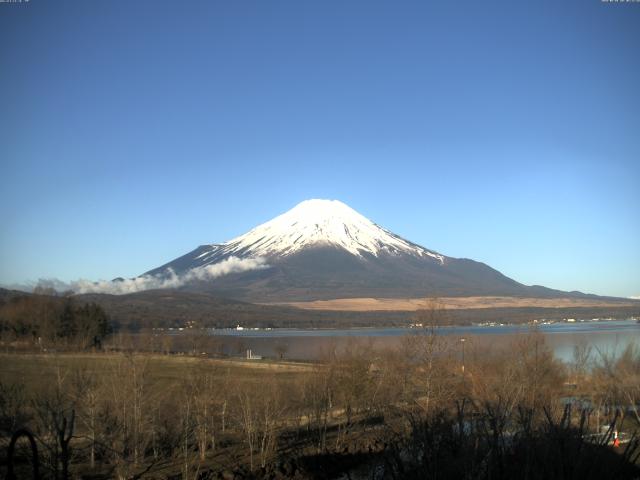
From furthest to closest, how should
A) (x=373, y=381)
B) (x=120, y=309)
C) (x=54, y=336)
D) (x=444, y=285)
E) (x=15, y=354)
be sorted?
(x=444, y=285) < (x=120, y=309) < (x=54, y=336) < (x=15, y=354) < (x=373, y=381)

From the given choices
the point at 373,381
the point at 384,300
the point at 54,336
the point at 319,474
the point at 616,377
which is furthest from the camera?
the point at 384,300

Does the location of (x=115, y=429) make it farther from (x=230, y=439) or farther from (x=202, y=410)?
(x=230, y=439)

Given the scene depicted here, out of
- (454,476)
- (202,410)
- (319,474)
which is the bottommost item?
(319,474)

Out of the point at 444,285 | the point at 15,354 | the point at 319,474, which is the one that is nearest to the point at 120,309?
the point at 15,354

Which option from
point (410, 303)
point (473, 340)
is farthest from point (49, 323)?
point (410, 303)

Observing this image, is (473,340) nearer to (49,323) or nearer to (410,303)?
(49,323)

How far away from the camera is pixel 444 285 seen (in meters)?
181

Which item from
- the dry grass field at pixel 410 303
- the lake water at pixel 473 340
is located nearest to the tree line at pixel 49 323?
the lake water at pixel 473 340

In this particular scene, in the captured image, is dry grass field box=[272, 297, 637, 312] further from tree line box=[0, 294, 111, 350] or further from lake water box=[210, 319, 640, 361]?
tree line box=[0, 294, 111, 350]

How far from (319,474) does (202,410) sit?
340 cm

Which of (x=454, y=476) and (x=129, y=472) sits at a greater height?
(x=454, y=476)

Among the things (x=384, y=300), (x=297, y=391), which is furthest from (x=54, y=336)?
(x=384, y=300)

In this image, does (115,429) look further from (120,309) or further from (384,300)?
(384,300)

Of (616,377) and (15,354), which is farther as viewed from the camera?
(15,354)
